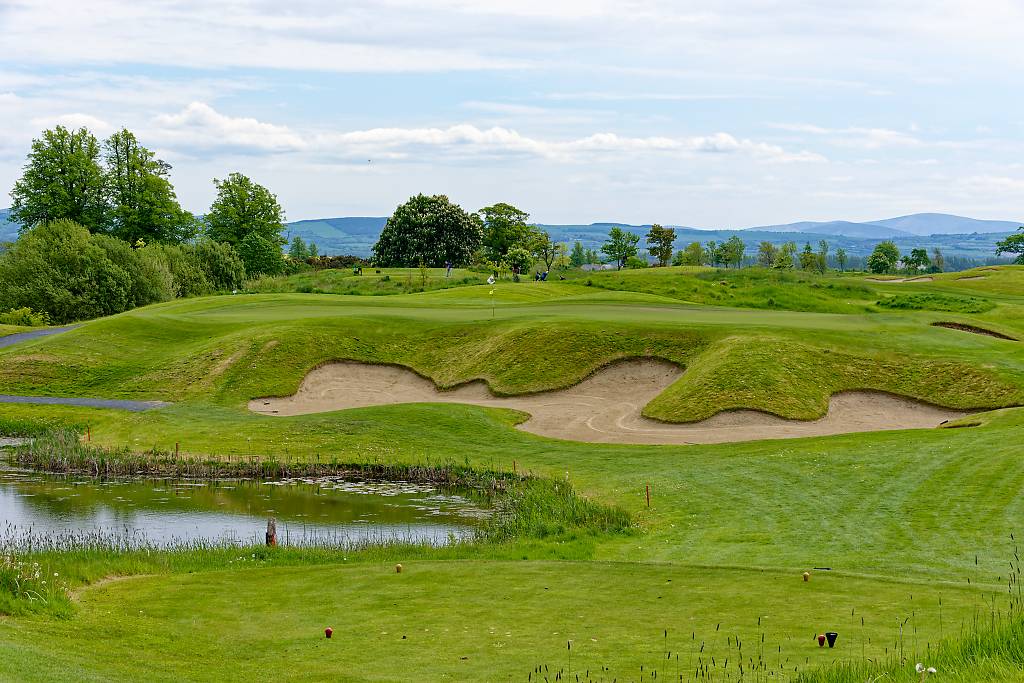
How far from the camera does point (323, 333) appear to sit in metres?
54.5

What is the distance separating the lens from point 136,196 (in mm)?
103250

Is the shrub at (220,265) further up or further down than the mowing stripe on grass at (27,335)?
further up

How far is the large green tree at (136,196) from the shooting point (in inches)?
4018

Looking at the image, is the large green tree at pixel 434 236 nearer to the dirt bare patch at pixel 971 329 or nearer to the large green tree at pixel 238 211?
the large green tree at pixel 238 211

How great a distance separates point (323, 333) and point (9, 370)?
16599 mm

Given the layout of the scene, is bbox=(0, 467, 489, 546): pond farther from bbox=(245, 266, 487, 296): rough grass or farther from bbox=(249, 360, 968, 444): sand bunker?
bbox=(245, 266, 487, 296): rough grass

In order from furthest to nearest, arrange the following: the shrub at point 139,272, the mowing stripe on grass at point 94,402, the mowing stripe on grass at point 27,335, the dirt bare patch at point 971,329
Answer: the shrub at point 139,272 < the mowing stripe on grass at point 27,335 < the dirt bare patch at point 971,329 < the mowing stripe on grass at point 94,402

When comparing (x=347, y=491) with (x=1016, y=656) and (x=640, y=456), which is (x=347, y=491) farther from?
(x=1016, y=656)

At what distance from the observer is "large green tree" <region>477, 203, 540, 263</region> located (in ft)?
468

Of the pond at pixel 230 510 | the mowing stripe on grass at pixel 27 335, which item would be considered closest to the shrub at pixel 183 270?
the mowing stripe on grass at pixel 27 335

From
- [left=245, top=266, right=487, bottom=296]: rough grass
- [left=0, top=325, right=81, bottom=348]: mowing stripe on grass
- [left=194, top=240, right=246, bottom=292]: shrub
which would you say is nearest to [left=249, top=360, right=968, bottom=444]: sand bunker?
[left=0, top=325, right=81, bottom=348]: mowing stripe on grass

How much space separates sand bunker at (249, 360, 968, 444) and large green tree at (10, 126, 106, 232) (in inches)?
A: 2293

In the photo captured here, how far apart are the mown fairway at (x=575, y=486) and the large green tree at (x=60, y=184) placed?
38.8 m

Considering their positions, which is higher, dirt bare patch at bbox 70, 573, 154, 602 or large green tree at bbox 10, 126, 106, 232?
large green tree at bbox 10, 126, 106, 232
